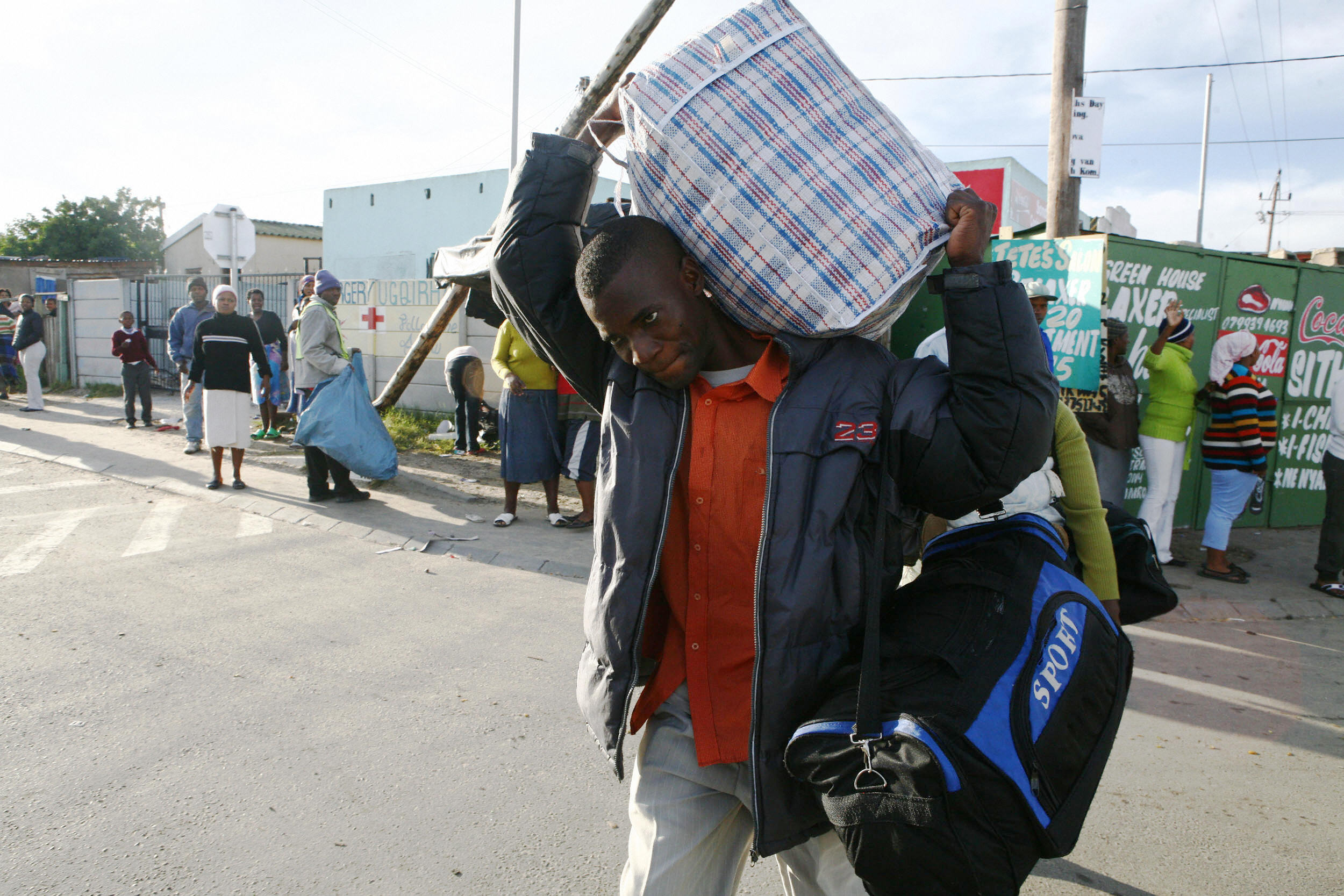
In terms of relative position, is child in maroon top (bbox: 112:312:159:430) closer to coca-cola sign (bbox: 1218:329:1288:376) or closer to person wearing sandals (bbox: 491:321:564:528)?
person wearing sandals (bbox: 491:321:564:528)

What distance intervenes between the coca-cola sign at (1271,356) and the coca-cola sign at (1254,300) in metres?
0.24

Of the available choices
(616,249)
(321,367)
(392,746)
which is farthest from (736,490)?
(321,367)

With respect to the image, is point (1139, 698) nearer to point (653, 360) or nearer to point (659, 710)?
point (659, 710)

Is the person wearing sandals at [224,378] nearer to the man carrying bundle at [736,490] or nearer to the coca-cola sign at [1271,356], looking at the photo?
the man carrying bundle at [736,490]

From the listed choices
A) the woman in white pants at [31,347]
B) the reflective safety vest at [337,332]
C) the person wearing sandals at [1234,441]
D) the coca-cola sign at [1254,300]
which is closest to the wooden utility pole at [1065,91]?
the person wearing sandals at [1234,441]

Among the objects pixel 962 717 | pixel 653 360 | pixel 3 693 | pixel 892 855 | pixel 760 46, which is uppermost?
pixel 760 46

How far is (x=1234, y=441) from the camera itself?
6.77 meters

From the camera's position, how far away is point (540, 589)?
18.6ft

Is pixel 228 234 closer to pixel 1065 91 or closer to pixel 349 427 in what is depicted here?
pixel 349 427

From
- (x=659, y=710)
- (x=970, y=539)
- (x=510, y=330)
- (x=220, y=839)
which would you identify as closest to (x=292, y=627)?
(x=220, y=839)

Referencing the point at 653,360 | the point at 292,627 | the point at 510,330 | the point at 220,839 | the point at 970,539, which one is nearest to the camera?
the point at 653,360

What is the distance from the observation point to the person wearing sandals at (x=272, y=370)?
1093 cm

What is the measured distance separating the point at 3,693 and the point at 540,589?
9.11ft

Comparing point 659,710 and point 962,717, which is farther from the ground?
point 962,717
